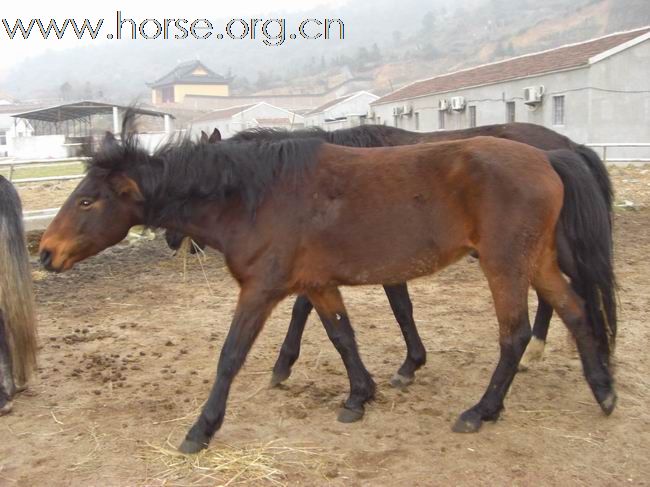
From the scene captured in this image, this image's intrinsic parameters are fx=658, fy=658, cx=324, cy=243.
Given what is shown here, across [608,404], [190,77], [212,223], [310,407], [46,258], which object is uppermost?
[190,77]

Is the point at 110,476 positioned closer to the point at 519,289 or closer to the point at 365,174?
the point at 365,174

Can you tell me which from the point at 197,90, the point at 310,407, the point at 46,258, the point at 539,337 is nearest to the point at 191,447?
the point at 310,407

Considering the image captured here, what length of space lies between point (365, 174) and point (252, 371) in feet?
6.47

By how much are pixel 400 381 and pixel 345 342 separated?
0.67m

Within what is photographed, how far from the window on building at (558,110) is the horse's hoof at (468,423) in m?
23.0

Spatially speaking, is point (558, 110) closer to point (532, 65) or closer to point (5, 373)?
point (532, 65)

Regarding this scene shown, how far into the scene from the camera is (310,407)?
4.44m

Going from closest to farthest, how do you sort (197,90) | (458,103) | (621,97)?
(621,97)
(458,103)
(197,90)

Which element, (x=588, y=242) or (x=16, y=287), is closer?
(x=588, y=242)

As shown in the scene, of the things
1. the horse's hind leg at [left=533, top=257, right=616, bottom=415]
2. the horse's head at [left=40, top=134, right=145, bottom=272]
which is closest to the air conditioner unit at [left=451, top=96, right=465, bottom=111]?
the horse's hind leg at [left=533, top=257, right=616, bottom=415]

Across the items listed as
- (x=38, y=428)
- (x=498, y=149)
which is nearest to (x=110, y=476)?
(x=38, y=428)

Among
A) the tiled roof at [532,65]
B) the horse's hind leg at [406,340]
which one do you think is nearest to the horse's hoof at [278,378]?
the horse's hind leg at [406,340]

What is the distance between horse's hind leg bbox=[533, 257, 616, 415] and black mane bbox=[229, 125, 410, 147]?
1.94 metres

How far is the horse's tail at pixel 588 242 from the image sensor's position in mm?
4078
